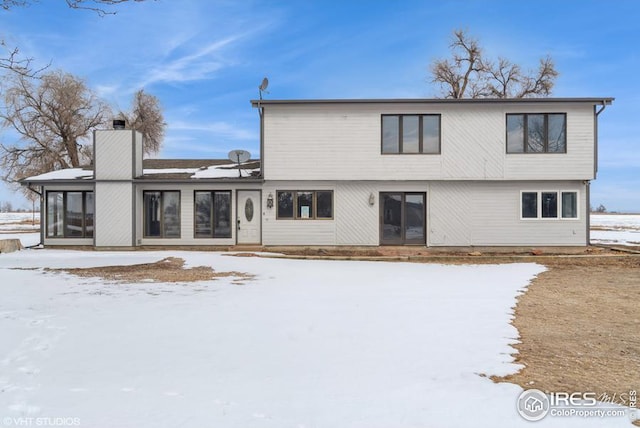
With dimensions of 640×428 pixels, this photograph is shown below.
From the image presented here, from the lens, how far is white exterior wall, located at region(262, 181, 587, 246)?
1716cm

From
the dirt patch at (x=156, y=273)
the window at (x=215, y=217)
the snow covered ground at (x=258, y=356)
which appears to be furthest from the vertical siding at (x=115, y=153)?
the snow covered ground at (x=258, y=356)

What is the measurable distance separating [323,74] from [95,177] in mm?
13563

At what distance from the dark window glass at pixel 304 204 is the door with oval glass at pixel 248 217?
5.15 feet

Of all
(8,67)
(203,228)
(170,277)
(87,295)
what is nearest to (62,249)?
(203,228)

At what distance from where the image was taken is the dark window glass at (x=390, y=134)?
17.1 meters

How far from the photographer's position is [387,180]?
56.0 ft

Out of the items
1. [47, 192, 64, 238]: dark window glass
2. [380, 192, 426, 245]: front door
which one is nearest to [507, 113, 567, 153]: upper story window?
[380, 192, 426, 245]: front door

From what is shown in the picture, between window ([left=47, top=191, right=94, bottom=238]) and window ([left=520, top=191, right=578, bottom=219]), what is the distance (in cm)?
1716

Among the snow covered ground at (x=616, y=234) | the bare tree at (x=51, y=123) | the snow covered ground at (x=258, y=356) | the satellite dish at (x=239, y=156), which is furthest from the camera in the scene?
the bare tree at (x=51, y=123)

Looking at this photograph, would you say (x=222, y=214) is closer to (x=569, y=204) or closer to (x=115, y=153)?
(x=115, y=153)

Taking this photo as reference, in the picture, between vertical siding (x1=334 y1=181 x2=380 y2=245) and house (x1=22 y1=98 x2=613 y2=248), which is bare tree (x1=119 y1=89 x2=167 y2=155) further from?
vertical siding (x1=334 y1=181 x2=380 y2=245)

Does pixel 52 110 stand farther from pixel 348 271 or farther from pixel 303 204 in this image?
pixel 348 271

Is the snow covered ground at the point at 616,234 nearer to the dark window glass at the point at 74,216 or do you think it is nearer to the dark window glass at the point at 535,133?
the dark window glass at the point at 535,133

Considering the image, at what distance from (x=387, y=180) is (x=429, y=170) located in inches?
65.2
